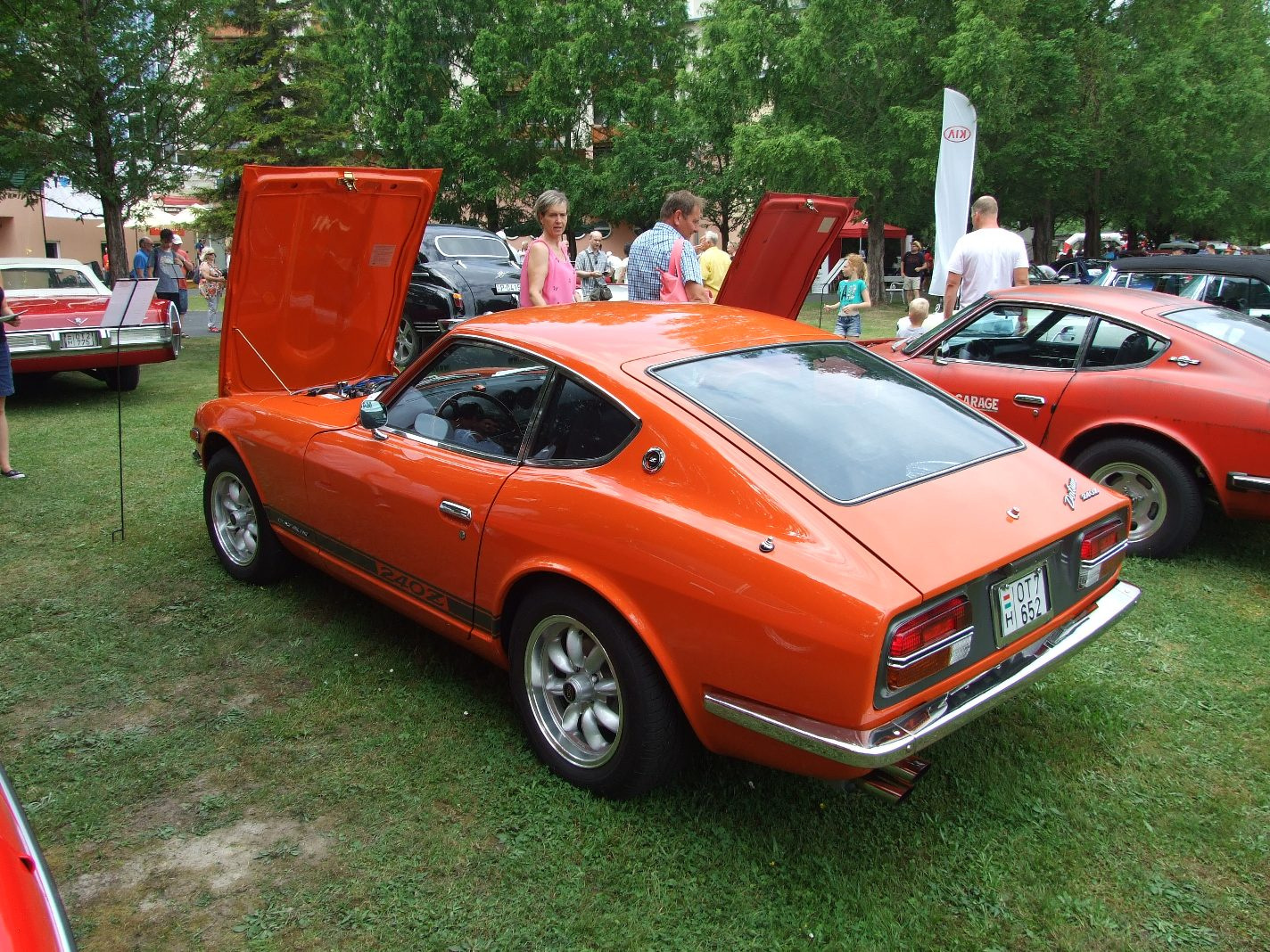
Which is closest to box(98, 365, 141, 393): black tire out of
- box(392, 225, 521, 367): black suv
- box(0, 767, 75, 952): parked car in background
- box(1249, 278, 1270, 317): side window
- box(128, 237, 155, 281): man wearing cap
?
box(392, 225, 521, 367): black suv

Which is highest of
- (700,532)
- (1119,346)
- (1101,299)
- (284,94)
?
(284,94)

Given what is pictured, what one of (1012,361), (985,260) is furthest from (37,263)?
(1012,361)

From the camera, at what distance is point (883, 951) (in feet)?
7.57

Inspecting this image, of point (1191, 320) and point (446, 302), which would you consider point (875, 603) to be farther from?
point (446, 302)

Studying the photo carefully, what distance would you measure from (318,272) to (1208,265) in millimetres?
9814

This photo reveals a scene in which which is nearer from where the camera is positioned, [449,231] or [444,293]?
[444,293]

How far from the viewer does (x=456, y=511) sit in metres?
3.17

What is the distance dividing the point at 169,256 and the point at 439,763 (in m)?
14.2

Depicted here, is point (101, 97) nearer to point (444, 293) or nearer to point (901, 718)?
point (444, 293)

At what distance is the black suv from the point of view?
11.5 meters

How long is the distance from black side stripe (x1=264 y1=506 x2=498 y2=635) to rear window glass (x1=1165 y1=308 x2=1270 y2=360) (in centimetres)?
420

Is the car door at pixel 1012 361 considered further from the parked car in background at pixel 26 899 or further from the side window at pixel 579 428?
the parked car in background at pixel 26 899

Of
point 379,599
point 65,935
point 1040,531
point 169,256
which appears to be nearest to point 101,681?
point 379,599

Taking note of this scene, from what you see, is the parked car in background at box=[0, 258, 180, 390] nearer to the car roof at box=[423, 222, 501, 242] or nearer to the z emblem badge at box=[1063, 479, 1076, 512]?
the car roof at box=[423, 222, 501, 242]
